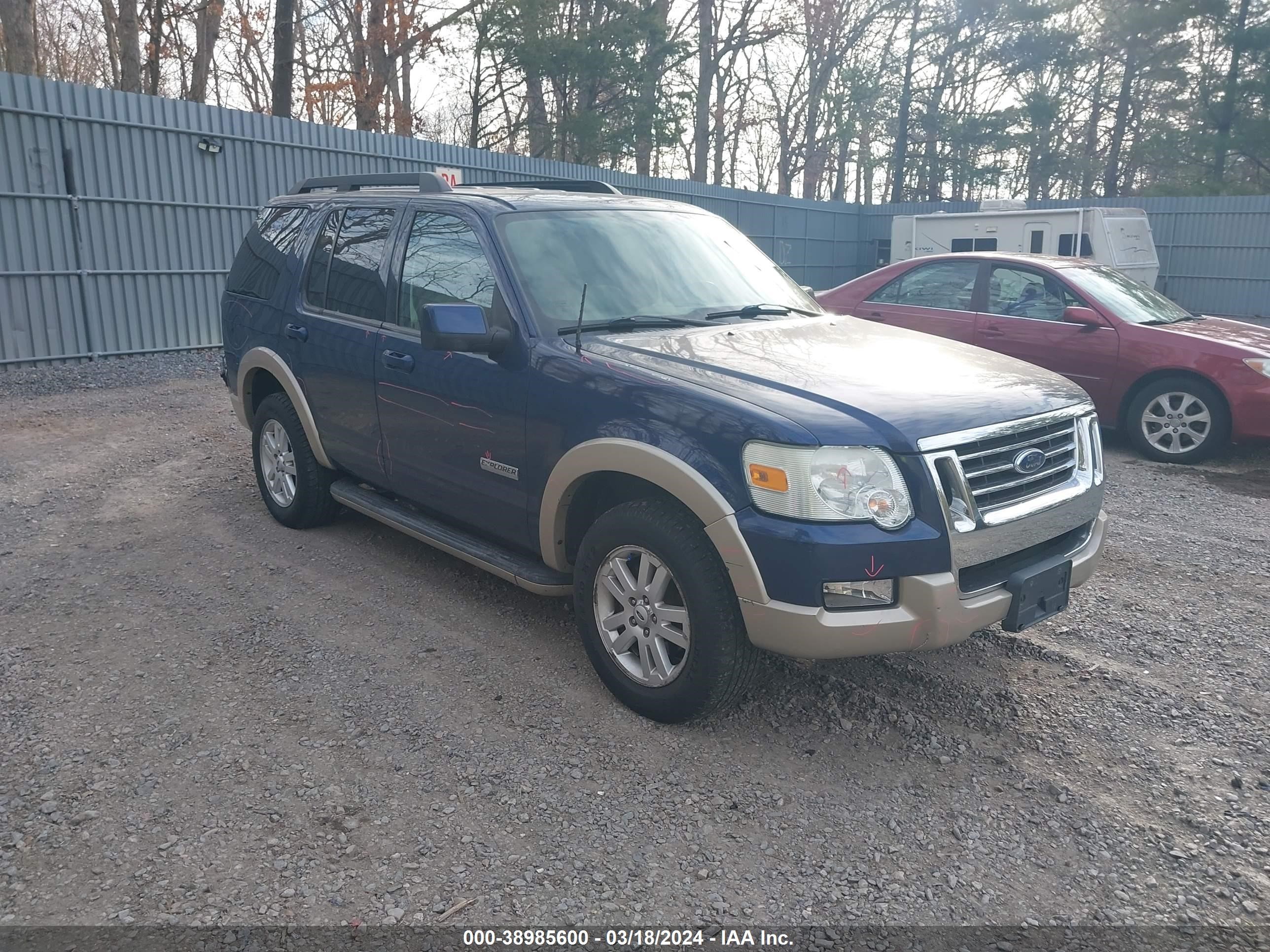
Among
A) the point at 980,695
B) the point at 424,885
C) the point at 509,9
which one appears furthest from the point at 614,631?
the point at 509,9

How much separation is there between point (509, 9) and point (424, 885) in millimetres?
24587

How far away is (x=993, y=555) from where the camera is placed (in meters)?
3.46

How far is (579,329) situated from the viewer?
405cm

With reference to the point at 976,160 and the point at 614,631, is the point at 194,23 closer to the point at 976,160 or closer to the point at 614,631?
the point at 976,160

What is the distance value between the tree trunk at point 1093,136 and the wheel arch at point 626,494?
34590 mm

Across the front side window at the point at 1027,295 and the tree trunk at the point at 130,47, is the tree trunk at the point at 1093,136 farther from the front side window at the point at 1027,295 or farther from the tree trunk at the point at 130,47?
the front side window at the point at 1027,295

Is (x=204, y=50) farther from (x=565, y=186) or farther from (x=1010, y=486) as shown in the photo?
(x=1010, y=486)

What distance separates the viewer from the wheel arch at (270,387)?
18.1ft

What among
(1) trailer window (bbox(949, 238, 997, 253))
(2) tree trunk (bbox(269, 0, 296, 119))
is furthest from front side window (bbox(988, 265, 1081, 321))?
(2) tree trunk (bbox(269, 0, 296, 119))

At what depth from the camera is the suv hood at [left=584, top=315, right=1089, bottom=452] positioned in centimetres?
336

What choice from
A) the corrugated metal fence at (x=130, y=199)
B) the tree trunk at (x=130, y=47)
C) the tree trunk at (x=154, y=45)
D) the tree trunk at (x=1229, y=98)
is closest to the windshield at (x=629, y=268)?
the corrugated metal fence at (x=130, y=199)

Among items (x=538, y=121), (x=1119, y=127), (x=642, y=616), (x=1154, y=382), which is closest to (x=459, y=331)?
(x=642, y=616)

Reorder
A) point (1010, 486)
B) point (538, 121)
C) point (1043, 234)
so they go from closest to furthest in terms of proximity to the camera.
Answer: point (1010, 486) < point (1043, 234) < point (538, 121)

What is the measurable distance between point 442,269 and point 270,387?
2.01m
